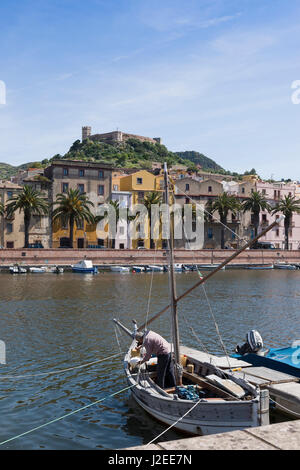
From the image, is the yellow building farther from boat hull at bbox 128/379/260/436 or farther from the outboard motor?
boat hull at bbox 128/379/260/436

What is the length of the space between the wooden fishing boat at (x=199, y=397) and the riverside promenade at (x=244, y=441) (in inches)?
162

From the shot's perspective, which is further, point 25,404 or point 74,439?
point 25,404

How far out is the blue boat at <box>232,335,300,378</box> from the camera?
17.8m

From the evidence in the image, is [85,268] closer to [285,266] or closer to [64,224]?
[64,224]

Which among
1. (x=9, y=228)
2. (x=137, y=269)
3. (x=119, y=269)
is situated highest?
(x=9, y=228)

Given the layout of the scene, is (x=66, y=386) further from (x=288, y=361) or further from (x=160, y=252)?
(x=160, y=252)

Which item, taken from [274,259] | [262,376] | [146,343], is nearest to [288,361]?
[262,376]

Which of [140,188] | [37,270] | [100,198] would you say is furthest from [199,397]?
[140,188]

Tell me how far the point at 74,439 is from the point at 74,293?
35017 millimetres

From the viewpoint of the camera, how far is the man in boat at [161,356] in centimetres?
1518

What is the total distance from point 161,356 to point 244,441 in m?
7.63

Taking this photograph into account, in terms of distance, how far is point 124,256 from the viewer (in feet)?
273

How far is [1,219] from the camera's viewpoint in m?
83.2

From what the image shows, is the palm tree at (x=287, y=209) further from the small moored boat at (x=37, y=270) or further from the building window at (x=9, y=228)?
the building window at (x=9, y=228)
